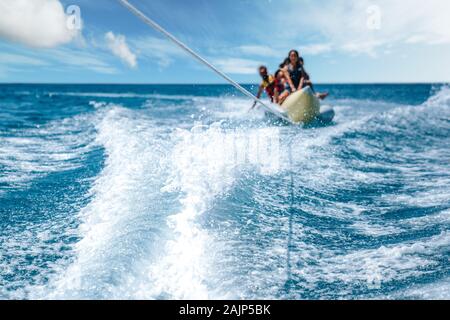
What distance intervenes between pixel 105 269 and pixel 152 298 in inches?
22.7

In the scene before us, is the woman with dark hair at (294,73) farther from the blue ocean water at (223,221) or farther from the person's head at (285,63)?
the blue ocean water at (223,221)

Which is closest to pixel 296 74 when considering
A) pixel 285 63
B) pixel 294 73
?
pixel 294 73

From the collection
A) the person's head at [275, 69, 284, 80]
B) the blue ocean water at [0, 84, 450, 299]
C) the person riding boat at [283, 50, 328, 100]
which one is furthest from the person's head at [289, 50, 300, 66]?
the blue ocean water at [0, 84, 450, 299]

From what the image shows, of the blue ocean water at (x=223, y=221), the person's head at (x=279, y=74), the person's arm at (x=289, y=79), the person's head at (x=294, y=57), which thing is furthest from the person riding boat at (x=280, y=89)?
the blue ocean water at (x=223, y=221)

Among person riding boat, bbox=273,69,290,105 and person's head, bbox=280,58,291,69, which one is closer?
person's head, bbox=280,58,291,69

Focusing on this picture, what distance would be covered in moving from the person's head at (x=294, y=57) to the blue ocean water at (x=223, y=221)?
8.72 ft

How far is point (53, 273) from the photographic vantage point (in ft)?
9.54

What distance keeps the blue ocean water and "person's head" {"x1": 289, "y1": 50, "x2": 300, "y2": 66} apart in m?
2.66

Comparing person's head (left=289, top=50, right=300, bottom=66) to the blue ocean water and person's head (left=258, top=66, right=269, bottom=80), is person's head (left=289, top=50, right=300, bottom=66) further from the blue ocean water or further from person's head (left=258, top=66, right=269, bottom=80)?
the blue ocean water

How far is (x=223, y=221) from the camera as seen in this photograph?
12.2ft

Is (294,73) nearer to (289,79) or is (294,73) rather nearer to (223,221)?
(289,79)

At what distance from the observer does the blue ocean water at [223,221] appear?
271 cm

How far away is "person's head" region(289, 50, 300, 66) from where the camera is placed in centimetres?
889
